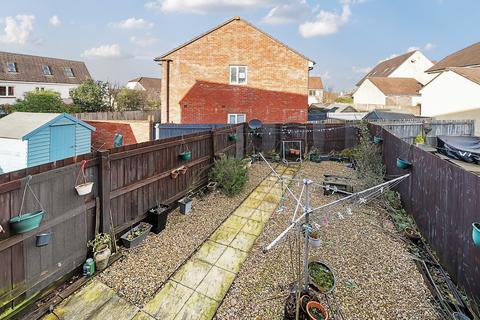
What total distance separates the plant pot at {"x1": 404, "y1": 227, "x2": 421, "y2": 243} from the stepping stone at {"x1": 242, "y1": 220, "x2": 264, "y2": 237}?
9.41 ft

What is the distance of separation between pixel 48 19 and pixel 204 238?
19.2 m

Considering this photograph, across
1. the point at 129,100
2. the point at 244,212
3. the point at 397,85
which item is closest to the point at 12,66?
the point at 129,100

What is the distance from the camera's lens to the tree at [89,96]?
23.5m

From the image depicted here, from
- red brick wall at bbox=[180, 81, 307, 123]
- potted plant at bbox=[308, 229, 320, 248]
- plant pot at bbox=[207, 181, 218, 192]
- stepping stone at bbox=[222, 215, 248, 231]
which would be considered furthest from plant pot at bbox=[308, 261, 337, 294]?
red brick wall at bbox=[180, 81, 307, 123]

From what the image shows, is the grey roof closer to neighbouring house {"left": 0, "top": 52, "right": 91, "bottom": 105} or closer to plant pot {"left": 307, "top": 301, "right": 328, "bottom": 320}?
plant pot {"left": 307, "top": 301, "right": 328, "bottom": 320}

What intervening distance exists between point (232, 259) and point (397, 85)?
43203 millimetres

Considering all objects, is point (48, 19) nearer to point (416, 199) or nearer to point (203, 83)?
point (203, 83)

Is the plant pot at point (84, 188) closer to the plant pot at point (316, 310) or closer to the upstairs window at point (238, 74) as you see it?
the plant pot at point (316, 310)

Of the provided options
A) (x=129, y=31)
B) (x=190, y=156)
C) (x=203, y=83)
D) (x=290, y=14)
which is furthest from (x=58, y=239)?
(x=129, y=31)

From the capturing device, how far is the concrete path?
3465mm

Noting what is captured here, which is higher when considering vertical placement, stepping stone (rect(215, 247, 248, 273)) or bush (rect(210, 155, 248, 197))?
bush (rect(210, 155, 248, 197))

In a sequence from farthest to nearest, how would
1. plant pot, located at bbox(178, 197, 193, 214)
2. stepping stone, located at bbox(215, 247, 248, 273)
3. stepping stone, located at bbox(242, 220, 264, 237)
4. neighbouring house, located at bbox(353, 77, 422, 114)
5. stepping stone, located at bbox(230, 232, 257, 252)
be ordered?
neighbouring house, located at bbox(353, 77, 422, 114)
plant pot, located at bbox(178, 197, 193, 214)
stepping stone, located at bbox(242, 220, 264, 237)
stepping stone, located at bbox(230, 232, 257, 252)
stepping stone, located at bbox(215, 247, 248, 273)

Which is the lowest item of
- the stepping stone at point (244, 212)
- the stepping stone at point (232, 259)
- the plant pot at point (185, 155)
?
the stepping stone at point (232, 259)

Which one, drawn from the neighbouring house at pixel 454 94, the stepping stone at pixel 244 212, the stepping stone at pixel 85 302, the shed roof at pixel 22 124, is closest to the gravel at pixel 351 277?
the stepping stone at pixel 244 212
